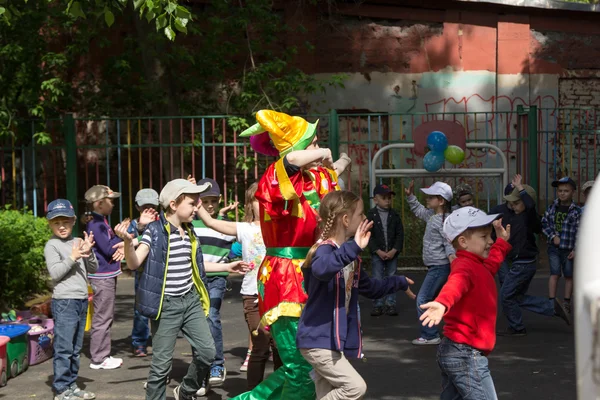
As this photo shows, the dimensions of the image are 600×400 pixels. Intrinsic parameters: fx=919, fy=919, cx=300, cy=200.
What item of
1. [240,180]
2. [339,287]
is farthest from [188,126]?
[339,287]

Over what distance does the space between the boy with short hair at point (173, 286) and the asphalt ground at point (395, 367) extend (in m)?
0.87

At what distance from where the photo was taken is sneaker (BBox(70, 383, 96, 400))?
6.65 m

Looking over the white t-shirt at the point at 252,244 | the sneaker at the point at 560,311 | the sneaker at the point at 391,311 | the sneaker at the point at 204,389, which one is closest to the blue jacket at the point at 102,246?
the white t-shirt at the point at 252,244

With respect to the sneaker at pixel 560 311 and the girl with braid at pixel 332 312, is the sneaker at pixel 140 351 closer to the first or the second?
the girl with braid at pixel 332 312

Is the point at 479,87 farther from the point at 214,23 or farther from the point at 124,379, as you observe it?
the point at 124,379

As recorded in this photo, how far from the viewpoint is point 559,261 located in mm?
9914

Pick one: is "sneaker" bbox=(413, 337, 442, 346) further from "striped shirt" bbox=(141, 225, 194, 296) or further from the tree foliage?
the tree foliage

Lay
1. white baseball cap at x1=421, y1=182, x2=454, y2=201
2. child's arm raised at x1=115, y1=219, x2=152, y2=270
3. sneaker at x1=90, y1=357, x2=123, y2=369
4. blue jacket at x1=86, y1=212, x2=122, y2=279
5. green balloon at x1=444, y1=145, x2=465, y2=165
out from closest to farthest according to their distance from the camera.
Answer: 1. child's arm raised at x1=115, y1=219, x2=152, y2=270
2. sneaker at x1=90, y1=357, x2=123, y2=369
3. blue jacket at x1=86, y1=212, x2=122, y2=279
4. white baseball cap at x1=421, y1=182, x2=454, y2=201
5. green balloon at x1=444, y1=145, x2=465, y2=165

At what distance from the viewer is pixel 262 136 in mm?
5957

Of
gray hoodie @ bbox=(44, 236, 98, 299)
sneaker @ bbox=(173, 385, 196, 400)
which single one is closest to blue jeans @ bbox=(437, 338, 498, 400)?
sneaker @ bbox=(173, 385, 196, 400)

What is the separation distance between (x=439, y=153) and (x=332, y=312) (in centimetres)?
723

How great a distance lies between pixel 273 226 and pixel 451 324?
1.24 metres

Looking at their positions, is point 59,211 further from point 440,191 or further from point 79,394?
point 440,191

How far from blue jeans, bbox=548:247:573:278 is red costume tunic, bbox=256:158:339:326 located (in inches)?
201
